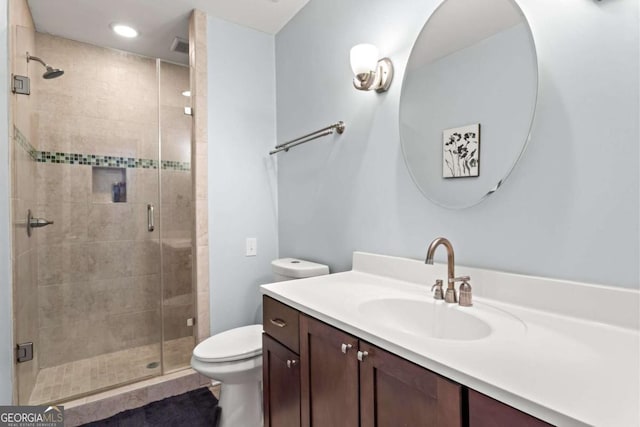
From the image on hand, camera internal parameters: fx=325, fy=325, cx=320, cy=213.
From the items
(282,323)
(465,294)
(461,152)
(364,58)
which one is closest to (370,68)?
(364,58)

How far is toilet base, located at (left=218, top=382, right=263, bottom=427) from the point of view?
1.64m

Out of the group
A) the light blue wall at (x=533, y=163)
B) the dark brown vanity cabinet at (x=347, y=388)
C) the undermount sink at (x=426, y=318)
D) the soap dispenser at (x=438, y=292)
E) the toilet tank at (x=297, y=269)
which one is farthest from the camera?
the toilet tank at (x=297, y=269)

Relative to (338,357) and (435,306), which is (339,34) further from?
(338,357)

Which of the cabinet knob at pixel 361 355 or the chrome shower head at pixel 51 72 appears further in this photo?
the chrome shower head at pixel 51 72

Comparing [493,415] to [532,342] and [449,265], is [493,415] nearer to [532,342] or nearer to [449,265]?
[532,342]

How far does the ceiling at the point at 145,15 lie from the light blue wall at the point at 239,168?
0.44 ft

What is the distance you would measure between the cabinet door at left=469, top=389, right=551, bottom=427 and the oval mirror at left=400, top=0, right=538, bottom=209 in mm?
695

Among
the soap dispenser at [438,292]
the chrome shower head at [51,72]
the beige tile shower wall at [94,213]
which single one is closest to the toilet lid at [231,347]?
the soap dispenser at [438,292]

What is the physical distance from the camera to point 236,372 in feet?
5.16

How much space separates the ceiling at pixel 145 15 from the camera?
2.01 metres

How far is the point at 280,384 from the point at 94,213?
82.1 inches

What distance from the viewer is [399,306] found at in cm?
117

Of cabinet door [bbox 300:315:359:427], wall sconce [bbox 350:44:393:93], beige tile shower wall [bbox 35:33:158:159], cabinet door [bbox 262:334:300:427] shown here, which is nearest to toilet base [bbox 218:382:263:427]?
cabinet door [bbox 262:334:300:427]

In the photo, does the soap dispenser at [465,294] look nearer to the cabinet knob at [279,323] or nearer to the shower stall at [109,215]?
the cabinet knob at [279,323]
